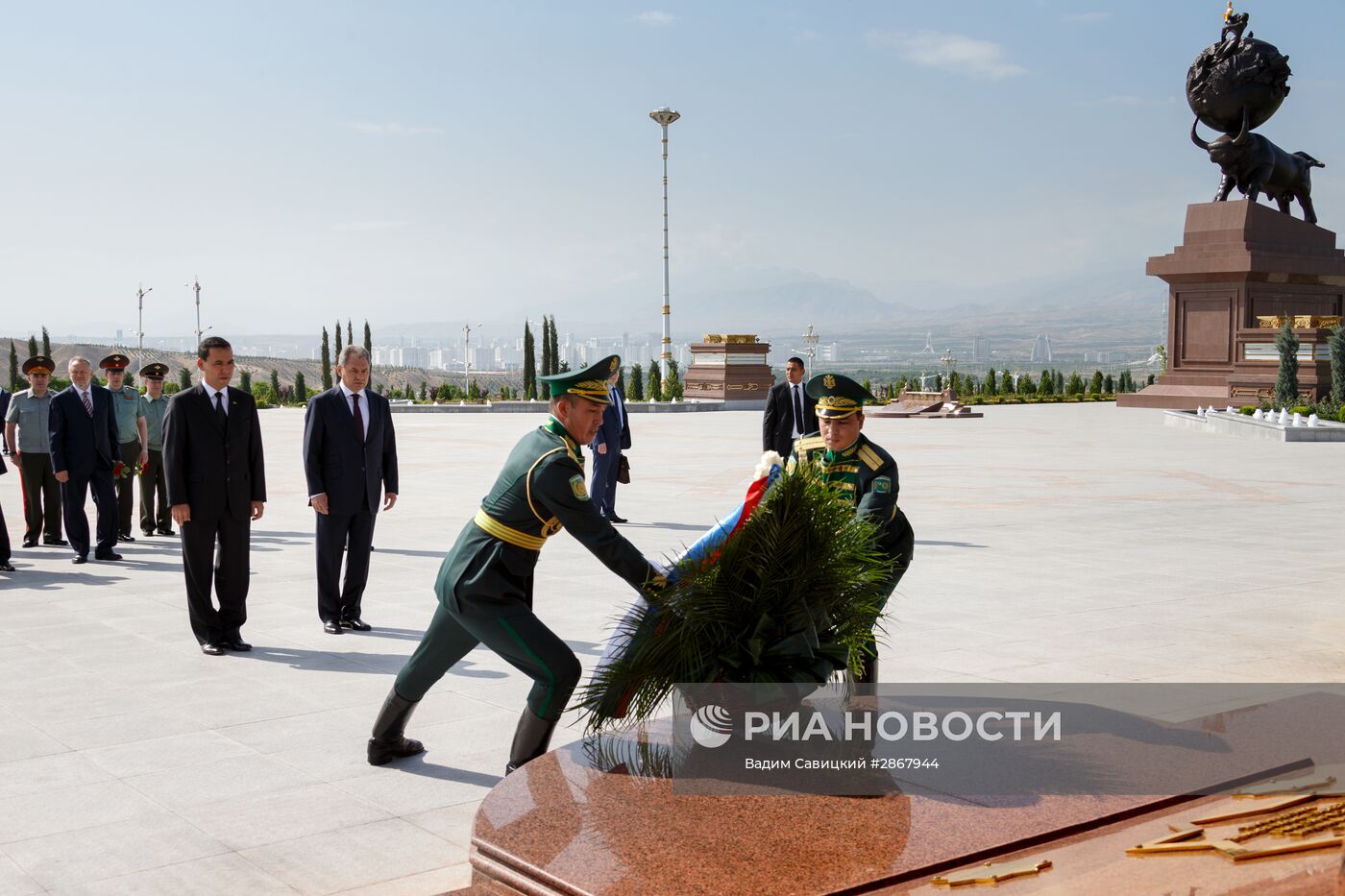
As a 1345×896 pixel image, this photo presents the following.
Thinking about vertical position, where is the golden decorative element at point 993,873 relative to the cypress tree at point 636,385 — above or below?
below

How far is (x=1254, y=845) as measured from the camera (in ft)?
10.9

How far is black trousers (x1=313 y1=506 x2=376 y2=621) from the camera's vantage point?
299 inches

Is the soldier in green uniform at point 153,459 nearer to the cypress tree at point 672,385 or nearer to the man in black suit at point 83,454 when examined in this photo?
the man in black suit at point 83,454

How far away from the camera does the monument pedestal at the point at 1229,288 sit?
1479 inches

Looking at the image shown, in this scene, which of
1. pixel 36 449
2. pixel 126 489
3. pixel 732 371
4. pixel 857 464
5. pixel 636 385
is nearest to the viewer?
pixel 857 464

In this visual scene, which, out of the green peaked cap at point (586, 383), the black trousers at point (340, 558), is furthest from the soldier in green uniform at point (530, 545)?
the black trousers at point (340, 558)

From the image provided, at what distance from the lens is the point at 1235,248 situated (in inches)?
1483

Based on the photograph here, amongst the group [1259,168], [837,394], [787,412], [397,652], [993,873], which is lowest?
[397,652]

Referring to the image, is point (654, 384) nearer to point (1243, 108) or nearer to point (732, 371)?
point (732, 371)

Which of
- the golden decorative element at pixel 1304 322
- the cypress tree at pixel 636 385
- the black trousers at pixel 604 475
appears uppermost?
the golden decorative element at pixel 1304 322

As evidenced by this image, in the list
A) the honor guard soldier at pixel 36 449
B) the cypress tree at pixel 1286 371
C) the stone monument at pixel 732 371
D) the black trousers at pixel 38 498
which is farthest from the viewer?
the stone monument at pixel 732 371

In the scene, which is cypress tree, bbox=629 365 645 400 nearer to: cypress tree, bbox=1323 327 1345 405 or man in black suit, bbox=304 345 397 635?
cypress tree, bbox=1323 327 1345 405

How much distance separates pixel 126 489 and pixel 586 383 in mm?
9285

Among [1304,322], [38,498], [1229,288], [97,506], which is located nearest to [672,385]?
[1229,288]
